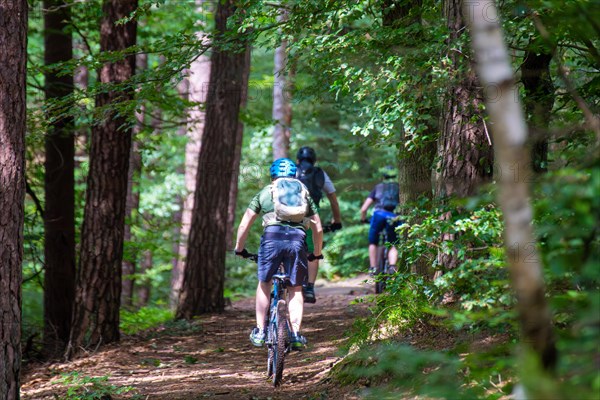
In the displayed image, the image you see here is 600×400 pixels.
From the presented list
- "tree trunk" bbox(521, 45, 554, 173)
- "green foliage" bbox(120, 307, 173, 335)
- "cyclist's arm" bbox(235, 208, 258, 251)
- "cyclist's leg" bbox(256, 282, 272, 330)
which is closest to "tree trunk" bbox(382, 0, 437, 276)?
"tree trunk" bbox(521, 45, 554, 173)

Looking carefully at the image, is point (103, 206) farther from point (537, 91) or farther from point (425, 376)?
point (425, 376)

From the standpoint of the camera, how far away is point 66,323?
1164 centimetres

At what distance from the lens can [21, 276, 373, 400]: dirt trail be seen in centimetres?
674

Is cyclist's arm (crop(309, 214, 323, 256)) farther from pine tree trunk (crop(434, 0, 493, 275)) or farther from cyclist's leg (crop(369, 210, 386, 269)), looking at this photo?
cyclist's leg (crop(369, 210, 386, 269))

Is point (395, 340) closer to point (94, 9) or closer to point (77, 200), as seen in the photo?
point (94, 9)

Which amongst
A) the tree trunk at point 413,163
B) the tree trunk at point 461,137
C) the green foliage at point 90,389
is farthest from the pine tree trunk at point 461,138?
the green foliage at point 90,389

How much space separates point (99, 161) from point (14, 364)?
160 inches

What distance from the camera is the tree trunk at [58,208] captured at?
11.4 meters

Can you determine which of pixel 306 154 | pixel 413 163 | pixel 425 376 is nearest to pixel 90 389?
pixel 425 376

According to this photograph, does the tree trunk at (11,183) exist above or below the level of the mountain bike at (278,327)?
above

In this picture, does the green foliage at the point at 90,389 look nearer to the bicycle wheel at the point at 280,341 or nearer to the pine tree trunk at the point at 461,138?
the bicycle wheel at the point at 280,341

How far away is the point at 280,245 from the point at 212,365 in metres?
2.21

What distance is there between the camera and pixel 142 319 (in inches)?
536

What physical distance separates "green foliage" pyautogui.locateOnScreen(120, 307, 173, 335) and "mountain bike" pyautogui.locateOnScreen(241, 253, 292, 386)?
530 centimetres
